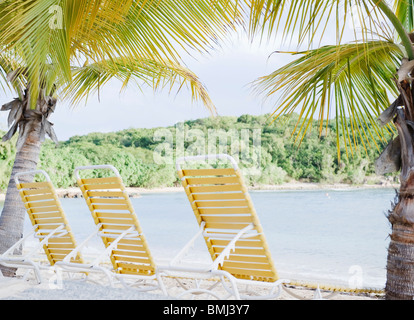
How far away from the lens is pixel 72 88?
17.1ft

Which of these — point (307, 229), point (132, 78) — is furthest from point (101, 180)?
point (307, 229)

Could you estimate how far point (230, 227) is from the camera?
253 centimetres

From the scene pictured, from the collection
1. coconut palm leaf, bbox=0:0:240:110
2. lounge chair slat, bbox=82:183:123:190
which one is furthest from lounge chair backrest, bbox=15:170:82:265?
coconut palm leaf, bbox=0:0:240:110

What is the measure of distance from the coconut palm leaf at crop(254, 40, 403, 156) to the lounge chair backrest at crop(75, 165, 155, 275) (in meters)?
1.09

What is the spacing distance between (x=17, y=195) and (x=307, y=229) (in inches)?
688

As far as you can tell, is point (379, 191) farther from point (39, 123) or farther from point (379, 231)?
point (39, 123)

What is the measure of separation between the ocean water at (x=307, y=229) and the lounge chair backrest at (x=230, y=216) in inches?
239

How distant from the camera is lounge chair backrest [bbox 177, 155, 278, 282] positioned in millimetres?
2434

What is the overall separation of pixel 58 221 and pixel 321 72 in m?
2.00

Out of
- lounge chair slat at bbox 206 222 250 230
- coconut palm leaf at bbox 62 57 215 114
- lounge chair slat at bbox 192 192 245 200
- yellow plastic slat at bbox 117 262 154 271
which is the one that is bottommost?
yellow plastic slat at bbox 117 262 154 271

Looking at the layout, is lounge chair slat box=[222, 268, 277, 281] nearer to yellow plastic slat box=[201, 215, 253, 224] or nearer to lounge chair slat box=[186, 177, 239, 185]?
yellow plastic slat box=[201, 215, 253, 224]
